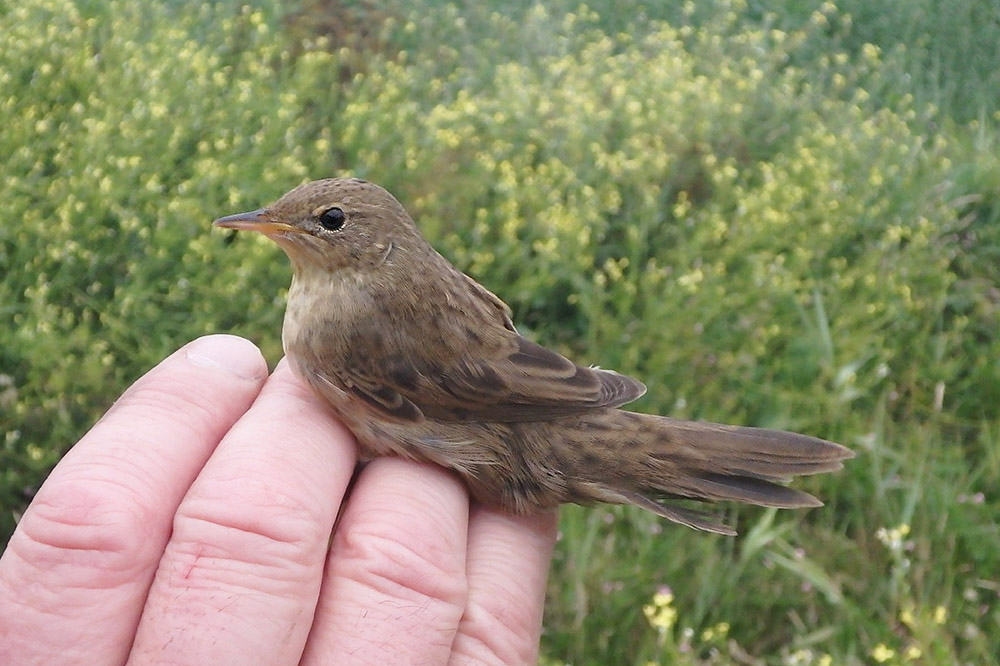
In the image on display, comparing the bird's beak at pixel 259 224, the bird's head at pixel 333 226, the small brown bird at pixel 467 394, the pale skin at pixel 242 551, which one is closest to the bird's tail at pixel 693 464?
the small brown bird at pixel 467 394

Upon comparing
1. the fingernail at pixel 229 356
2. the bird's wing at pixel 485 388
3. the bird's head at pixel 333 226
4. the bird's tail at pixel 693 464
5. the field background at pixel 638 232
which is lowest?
the field background at pixel 638 232

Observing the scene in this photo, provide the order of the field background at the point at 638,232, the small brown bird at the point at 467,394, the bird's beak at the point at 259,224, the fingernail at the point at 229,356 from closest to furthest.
Answer: the fingernail at the point at 229,356
the small brown bird at the point at 467,394
the bird's beak at the point at 259,224
the field background at the point at 638,232

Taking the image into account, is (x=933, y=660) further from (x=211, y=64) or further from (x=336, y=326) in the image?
(x=211, y=64)

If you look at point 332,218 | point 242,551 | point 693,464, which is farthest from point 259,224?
point 693,464

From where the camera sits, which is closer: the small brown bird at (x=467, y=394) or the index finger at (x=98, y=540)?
the index finger at (x=98, y=540)

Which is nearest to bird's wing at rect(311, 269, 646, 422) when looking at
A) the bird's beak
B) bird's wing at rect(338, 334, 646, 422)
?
bird's wing at rect(338, 334, 646, 422)

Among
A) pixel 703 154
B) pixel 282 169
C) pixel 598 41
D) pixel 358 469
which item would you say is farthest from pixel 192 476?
pixel 598 41

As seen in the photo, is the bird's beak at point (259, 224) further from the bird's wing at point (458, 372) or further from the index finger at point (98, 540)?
the index finger at point (98, 540)

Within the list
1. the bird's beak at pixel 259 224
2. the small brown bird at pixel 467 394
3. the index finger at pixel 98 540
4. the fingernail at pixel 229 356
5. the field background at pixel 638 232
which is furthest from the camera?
the field background at pixel 638 232
